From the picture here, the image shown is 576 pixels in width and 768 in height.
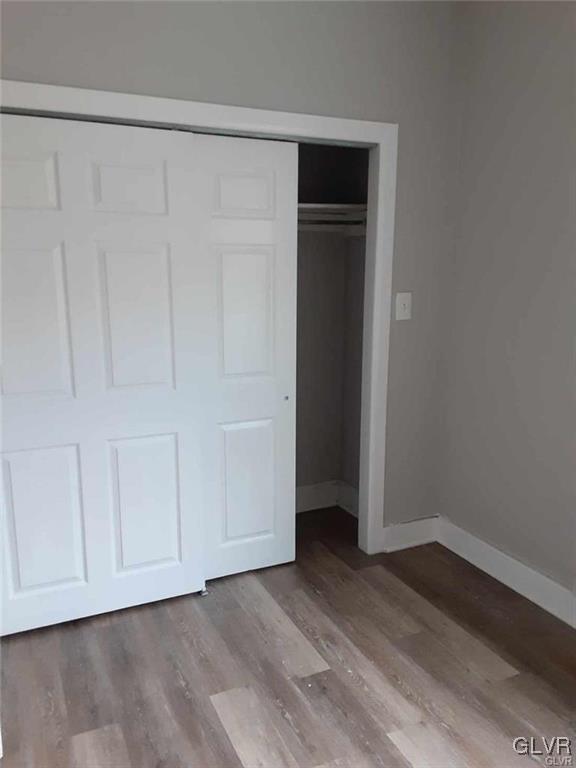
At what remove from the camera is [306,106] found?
2.67 meters

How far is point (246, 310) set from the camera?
279 centimetres

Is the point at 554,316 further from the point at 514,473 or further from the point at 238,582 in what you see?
the point at 238,582

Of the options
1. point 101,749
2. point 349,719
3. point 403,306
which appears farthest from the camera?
point 403,306

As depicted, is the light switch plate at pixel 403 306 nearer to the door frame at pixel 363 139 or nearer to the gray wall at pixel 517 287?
the door frame at pixel 363 139

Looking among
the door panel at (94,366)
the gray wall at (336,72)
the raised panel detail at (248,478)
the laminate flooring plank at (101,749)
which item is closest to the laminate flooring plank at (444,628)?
the gray wall at (336,72)

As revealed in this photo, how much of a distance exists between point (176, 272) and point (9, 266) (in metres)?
0.63

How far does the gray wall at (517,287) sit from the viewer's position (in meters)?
2.53

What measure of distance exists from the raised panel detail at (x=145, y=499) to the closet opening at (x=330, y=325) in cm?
113

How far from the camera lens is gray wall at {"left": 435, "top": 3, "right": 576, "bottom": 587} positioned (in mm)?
2525

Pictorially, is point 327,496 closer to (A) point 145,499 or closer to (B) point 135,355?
(A) point 145,499

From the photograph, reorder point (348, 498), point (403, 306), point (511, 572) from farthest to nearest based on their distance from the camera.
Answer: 1. point (348, 498)
2. point (403, 306)
3. point (511, 572)

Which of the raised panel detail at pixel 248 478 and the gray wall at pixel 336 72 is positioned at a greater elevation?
the gray wall at pixel 336 72

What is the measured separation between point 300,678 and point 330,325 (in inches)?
77.7

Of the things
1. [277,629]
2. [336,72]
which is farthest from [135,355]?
[336,72]
